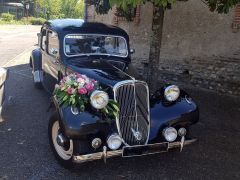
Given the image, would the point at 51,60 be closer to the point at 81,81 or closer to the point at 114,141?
the point at 81,81

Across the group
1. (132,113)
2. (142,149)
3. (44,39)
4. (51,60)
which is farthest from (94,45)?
(142,149)

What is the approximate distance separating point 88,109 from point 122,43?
2.39 m

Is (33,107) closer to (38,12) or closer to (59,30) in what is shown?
(59,30)

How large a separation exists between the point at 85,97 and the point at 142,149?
3.27ft

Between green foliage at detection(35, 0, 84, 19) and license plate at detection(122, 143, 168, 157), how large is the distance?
42353 millimetres

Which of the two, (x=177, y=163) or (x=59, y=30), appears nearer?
(x=177, y=163)

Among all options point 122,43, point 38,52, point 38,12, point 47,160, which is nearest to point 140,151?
point 47,160

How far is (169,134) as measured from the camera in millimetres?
4660

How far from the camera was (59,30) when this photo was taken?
634 cm

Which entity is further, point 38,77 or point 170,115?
point 38,77

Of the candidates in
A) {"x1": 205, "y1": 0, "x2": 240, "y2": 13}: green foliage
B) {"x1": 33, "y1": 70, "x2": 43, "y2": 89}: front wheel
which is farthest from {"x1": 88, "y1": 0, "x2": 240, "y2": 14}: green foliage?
{"x1": 33, "y1": 70, "x2": 43, "y2": 89}: front wheel

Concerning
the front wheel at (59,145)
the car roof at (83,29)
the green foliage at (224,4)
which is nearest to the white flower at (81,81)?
the front wheel at (59,145)

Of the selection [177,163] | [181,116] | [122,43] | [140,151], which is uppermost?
[122,43]

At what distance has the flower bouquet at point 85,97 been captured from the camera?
438cm
